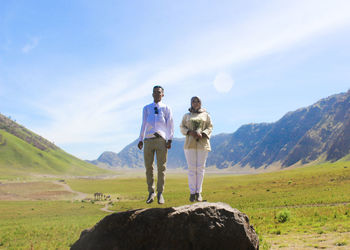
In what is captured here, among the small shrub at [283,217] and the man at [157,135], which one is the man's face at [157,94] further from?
the small shrub at [283,217]

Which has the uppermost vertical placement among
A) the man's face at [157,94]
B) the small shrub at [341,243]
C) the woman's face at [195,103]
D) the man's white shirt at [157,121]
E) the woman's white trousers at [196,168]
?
the man's face at [157,94]

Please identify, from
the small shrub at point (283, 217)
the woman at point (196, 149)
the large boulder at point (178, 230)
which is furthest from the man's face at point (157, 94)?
the small shrub at point (283, 217)

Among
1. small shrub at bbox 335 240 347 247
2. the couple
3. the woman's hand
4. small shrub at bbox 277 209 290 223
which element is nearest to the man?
the couple

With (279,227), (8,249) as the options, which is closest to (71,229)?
(8,249)

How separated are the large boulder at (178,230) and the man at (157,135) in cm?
131

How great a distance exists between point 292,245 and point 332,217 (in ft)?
24.3

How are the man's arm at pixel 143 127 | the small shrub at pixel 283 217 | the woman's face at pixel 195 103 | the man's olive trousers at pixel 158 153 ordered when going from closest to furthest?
the man's olive trousers at pixel 158 153 → the man's arm at pixel 143 127 → the woman's face at pixel 195 103 → the small shrub at pixel 283 217

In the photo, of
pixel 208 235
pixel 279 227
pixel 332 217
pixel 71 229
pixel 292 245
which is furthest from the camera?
pixel 71 229

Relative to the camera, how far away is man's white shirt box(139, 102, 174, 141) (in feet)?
30.0

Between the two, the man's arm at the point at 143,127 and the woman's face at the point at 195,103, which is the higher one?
the woman's face at the point at 195,103

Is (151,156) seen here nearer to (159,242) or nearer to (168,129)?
(168,129)

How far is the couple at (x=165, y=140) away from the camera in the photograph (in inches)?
356

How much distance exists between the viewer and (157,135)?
9023 mm

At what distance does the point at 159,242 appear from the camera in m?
7.28
